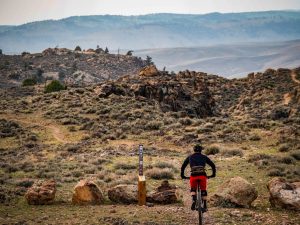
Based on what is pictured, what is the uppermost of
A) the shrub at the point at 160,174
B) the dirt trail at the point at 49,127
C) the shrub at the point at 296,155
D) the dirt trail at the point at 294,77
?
the dirt trail at the point at 294,77

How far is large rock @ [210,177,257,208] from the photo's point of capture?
14.5 m

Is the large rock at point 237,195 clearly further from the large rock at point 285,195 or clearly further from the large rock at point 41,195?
the large rock at point 41,195

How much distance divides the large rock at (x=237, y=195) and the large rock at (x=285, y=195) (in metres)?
0.67

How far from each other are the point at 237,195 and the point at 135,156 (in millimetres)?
12860

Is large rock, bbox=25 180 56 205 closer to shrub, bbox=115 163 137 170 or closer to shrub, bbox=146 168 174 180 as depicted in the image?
shrub, bbox=146 168 174 180

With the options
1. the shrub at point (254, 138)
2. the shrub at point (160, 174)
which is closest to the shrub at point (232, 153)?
the shrub at point (254, 138)

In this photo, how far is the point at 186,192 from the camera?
17.3 meters

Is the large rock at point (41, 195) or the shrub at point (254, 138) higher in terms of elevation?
the shrub at point (254, 138)

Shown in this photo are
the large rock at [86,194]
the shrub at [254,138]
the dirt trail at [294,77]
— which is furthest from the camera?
the dirt trail at [294,77]

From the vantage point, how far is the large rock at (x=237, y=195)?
14.5m

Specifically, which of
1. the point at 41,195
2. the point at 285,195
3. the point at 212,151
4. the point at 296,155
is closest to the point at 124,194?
the point at 41,195

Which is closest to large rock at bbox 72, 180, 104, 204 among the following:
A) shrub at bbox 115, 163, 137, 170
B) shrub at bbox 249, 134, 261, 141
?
shrub at bbox 115, 163, 137, 170

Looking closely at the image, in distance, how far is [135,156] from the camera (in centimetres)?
2683

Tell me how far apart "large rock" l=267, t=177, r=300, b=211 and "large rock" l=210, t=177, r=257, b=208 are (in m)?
0.67
